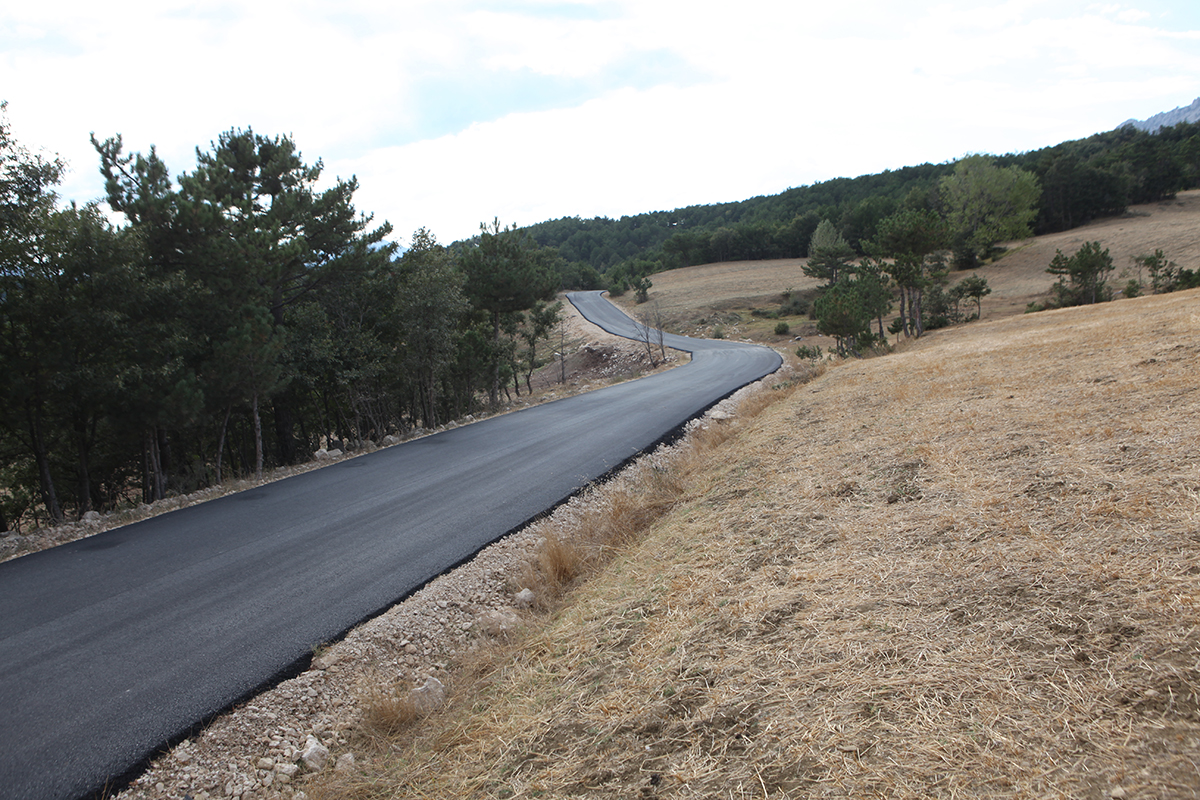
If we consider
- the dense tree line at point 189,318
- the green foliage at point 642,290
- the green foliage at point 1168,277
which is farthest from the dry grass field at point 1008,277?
the dense tree line at point 189,318

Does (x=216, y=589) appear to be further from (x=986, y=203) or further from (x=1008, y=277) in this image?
(x=986, y=203)

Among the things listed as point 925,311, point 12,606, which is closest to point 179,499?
point 12,606

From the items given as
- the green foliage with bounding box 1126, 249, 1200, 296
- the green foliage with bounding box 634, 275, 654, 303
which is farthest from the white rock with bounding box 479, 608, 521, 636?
the green foliage with bounding box 634, 275, 654, 303

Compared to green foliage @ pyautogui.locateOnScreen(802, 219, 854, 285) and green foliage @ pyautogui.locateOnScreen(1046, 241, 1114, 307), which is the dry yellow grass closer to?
green foliage @ pyautogui.locateOnScreen(1046, 241, 1114, 307)

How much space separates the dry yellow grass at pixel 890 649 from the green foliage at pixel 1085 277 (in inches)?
1509

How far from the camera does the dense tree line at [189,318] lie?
35.3 ft

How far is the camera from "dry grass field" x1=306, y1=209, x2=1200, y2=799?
2365 millimetres

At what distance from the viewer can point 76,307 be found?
10773mm

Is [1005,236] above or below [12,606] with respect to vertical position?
above

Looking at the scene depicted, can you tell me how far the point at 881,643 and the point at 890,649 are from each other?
Answer: 0.07 m

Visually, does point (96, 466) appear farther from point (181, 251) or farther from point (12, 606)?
point (12, 606)

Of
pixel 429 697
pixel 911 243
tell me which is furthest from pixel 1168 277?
A: pixel 429 697

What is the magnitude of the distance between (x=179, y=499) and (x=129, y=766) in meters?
8.16

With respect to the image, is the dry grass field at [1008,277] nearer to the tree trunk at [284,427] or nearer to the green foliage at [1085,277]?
the green foliage at [1085,277]
